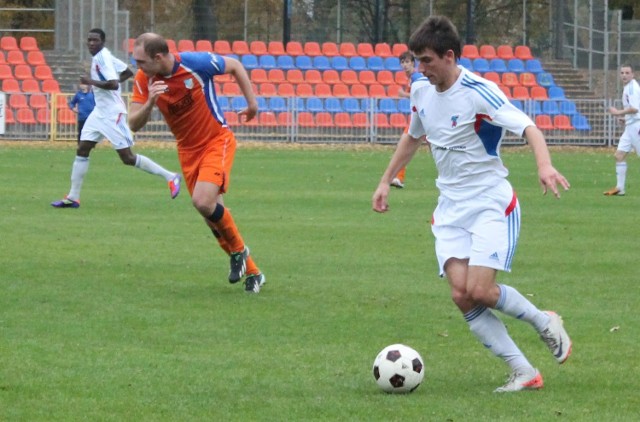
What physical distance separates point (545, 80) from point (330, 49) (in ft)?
19.2

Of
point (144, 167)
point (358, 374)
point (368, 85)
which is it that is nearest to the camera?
point (358, 374)

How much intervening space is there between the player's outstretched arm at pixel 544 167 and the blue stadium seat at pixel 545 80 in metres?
29.2

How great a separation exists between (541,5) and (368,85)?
7484 mm

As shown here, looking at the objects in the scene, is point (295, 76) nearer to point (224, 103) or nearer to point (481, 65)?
point (224, 103)

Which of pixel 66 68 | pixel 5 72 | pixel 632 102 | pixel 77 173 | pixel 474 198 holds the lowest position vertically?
pixel 77 173

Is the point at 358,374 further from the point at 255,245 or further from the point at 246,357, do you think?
the point at 255,245

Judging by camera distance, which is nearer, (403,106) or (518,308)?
(518,308)

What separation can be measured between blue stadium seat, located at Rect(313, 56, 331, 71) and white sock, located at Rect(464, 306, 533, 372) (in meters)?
27.9

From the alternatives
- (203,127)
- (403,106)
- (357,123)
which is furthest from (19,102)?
(203,127)

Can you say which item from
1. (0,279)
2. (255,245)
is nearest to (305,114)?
(255,245)

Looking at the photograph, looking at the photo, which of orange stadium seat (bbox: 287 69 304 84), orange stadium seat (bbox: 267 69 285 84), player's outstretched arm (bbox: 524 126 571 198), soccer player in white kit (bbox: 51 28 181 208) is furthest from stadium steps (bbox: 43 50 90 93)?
player's outstretched arm (bbox: 524 126 571 198)

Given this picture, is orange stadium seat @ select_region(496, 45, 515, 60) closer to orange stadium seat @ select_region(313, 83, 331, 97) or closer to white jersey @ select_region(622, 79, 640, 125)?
orange stadium seat @ select_region(313, 83, 331, 97)

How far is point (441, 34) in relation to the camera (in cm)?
632

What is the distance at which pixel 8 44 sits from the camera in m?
32.8
